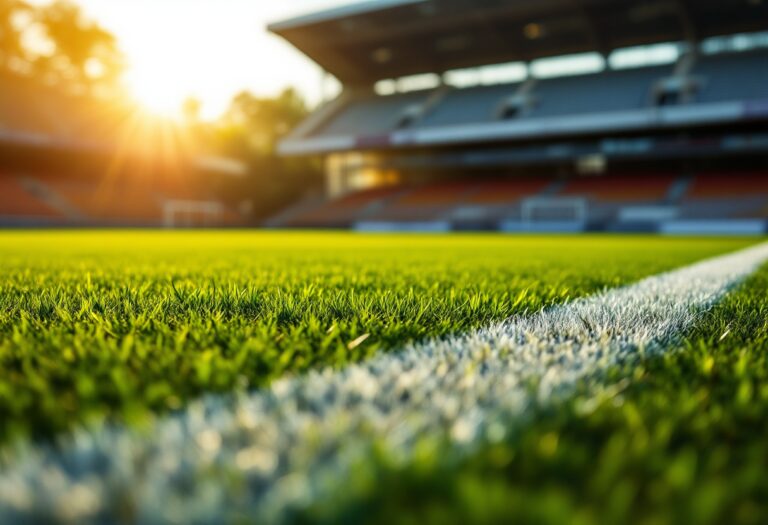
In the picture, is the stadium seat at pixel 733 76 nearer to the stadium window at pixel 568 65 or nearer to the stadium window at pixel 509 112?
the stadium window at pixel 568 65

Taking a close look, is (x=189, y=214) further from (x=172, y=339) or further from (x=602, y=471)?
(x=602, y=471)

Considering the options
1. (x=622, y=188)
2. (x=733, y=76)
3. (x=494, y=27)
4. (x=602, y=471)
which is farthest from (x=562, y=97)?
(x=602, y=471)

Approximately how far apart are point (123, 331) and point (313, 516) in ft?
3.20

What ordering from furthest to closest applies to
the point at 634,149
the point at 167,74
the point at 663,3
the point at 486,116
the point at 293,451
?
the point at 167,74, the point at 486,116, the point at 634,149, the point at 663,3, the point at 293,451

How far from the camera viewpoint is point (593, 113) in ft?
68.5

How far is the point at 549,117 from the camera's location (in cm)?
2164

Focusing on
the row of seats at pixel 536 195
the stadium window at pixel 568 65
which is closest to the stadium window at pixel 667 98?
the row of seats at pixel 536 195

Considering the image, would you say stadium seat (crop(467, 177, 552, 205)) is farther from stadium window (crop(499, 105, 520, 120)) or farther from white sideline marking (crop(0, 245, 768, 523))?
white sideline marking (crop(0, 245, 768, 523))

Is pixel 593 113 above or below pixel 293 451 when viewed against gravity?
above

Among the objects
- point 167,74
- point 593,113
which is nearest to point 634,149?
point 593,113

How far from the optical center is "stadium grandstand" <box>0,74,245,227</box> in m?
22.4

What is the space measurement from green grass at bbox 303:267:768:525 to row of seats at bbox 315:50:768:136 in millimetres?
21287

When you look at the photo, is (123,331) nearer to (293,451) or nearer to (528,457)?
(293,451)

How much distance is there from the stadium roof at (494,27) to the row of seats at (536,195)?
526 centimetres
